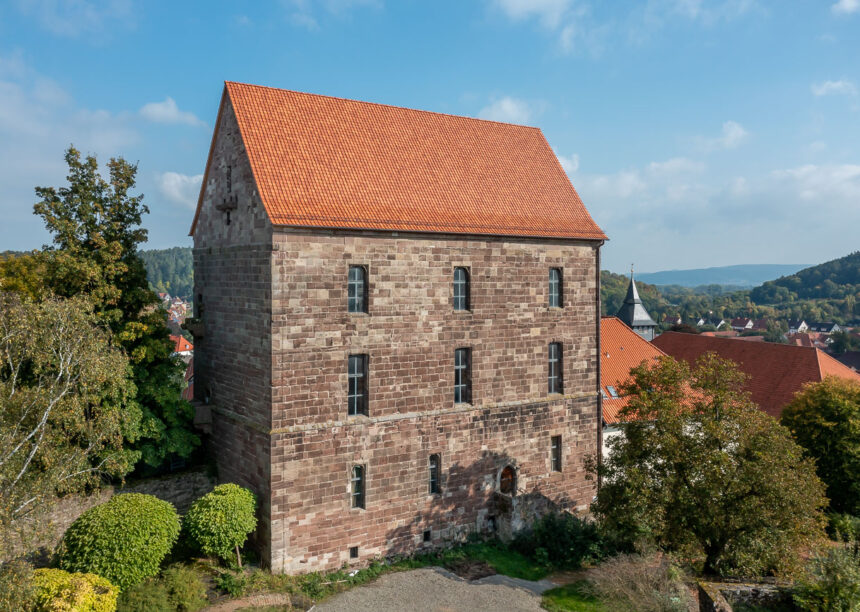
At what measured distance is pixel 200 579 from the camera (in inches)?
717

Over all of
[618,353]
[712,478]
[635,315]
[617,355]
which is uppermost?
[635,315]

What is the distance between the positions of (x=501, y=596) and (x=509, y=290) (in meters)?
10.7

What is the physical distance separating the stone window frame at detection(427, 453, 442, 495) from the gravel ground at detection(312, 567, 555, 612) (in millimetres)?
2715

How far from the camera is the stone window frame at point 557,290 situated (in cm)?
2559

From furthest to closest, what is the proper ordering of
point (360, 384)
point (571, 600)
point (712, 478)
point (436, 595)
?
point (360, 384)
point (571, 600)
point (436, 595)
point (712, 478)

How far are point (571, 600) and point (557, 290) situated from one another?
11684 mm

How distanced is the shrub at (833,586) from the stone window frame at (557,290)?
12.3 metres

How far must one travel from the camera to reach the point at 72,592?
15156mm

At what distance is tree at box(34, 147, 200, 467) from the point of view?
20172 millimetres

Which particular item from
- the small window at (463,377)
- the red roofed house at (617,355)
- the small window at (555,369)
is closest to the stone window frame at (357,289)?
the small window at (463,377)

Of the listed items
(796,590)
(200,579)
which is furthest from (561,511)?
(200,579)

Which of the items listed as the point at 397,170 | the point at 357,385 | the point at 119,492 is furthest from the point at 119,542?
the point at 397,170

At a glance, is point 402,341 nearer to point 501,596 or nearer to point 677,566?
point 501,596

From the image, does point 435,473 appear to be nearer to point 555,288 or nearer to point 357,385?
point 357,385
